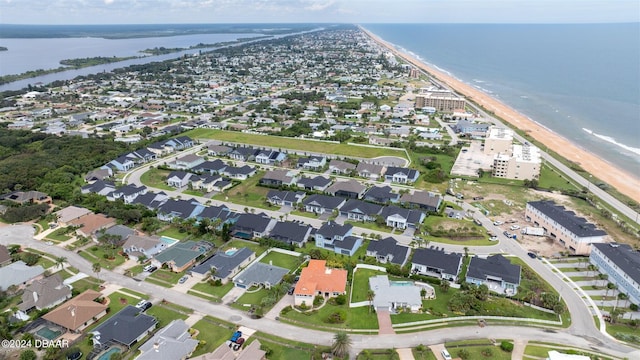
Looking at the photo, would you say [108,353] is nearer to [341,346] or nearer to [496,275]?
[341,346]

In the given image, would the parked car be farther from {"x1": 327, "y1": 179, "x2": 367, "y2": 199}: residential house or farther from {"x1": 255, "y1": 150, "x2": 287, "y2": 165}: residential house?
{"x1": 255, "y1": 150, "x2": 287, "y2": 165}: residential house

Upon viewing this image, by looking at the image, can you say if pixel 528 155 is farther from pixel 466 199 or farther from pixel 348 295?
pixel 348 295

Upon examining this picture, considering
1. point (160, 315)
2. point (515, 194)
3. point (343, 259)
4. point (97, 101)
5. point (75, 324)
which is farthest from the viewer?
point (97, 101)

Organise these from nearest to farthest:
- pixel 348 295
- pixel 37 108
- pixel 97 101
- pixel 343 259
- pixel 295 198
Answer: pixel 348 295 < pixel 343 259 < pixel 295 198 < pixel 37 108 < pixel 97 101

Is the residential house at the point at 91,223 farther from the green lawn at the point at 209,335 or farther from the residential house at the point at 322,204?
the residential house at the point at 322,204

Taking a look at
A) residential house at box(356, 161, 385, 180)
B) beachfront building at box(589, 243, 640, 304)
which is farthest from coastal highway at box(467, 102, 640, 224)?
residential house at box(356, 161, 385, 180)

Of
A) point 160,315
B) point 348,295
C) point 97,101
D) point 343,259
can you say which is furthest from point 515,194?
point 97,101
